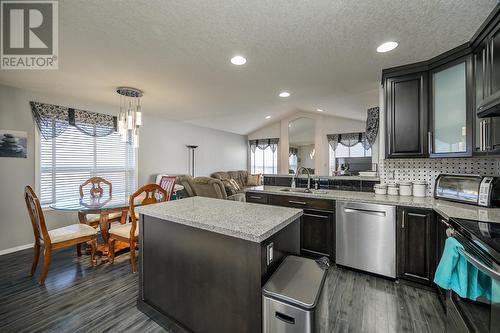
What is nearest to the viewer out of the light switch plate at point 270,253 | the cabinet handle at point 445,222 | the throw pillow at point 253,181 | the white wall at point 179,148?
the light switch plate at point 270,253

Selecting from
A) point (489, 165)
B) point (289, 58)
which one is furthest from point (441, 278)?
point (289, 58)

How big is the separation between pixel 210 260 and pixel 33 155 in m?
3.79

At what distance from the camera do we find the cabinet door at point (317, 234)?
2.70m

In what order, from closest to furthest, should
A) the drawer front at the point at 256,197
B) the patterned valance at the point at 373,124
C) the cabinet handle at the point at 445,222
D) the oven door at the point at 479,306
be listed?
1. the oven door at the point at 479,306
2. the cabinet handle at the point at 445,222
3. the drawer front at the point at 256,197
4. the patterned valance at the point at 373,124

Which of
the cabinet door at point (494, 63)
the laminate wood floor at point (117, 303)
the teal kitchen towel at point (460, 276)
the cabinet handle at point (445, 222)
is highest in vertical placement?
the cabinet door at point (494, 63)

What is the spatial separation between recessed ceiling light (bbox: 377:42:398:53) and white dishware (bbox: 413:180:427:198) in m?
1.59

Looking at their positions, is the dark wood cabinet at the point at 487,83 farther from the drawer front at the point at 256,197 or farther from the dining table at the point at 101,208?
the dining table at the point at 101,208

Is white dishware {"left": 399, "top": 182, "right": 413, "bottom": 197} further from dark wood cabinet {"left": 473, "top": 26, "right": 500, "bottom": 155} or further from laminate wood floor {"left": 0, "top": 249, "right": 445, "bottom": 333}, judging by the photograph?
laminate wood floor {"left": 0, "top": 249, "right": 445, "bottom": 333}

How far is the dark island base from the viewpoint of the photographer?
1265 mm

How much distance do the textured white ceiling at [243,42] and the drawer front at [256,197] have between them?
167 cm

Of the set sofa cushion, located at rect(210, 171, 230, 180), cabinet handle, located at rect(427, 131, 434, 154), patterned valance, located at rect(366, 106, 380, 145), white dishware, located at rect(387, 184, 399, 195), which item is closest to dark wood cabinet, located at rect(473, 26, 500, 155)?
cabinet handle, located at rect(427, 131, 434, 154)

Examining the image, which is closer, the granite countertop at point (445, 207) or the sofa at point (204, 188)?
the granite countertop at point (445, 207)

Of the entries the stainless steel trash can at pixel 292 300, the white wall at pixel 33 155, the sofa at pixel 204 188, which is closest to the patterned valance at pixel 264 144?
the white wall at pixel 33 155

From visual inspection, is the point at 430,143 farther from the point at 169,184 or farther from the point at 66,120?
the point at 66,120
